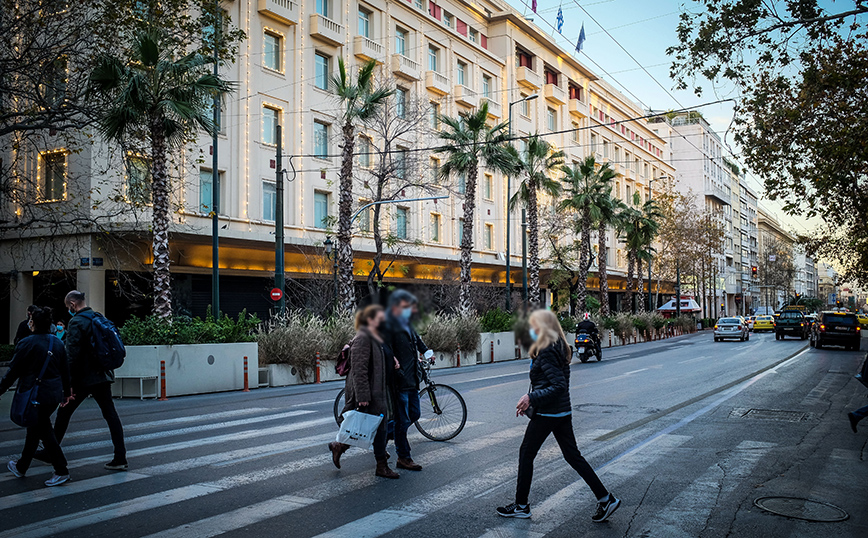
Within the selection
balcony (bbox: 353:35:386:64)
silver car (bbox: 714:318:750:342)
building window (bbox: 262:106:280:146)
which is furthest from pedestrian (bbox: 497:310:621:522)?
silver car (bbox: 714:318:750:342)

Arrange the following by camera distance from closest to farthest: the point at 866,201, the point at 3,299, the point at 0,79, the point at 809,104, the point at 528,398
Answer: the point at 528,398, the point at 0,79, the point at 809,104, the point at 866,201, the point at 3,299

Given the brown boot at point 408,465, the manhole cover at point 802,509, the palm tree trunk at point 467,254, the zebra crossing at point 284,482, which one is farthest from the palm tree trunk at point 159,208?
the manhole cover at point 802,509

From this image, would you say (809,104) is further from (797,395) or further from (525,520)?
(525,520)

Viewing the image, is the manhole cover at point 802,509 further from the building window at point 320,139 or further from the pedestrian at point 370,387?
the building window at point 320,139

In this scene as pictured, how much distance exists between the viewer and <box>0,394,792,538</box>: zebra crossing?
18.7ft

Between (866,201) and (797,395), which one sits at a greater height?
(866,201)

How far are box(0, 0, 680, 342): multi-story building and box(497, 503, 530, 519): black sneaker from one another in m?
13.8

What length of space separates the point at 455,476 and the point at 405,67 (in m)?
34.5

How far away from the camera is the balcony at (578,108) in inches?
2311

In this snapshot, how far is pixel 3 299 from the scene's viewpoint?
28.1 metres

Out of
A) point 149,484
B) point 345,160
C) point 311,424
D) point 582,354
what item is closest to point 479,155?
point 345,160

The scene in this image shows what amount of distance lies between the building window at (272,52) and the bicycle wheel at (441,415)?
85.0 ft

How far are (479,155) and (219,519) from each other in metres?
27.1

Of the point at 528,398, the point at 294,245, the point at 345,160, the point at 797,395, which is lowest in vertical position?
the point at 797,395
